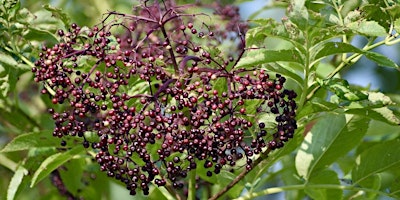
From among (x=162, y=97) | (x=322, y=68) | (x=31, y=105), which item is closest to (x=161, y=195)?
(x=162, y=97)

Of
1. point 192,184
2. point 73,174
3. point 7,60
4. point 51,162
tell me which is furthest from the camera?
point 73,174

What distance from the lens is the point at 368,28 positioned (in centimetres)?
182

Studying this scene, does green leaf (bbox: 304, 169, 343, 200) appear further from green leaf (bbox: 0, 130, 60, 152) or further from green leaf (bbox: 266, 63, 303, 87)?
green leaf (bbox: 0, 130, 60, 152)

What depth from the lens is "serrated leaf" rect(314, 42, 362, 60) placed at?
1852 millimetres

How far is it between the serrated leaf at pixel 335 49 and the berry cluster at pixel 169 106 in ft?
0.41

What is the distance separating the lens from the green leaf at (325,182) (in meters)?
2.38

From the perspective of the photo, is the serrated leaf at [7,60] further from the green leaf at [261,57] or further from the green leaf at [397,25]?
the green leaf at [397,25]

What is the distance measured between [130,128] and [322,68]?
3.52ft

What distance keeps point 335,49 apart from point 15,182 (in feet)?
3.62

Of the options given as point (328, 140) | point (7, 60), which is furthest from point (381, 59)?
point (7, 60)

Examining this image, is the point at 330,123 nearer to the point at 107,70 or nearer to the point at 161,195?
the point at 161,195

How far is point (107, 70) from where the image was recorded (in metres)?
2.15

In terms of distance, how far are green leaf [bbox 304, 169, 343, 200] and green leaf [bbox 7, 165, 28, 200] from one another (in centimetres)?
89

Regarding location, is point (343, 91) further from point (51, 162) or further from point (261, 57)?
point (51, 162)
